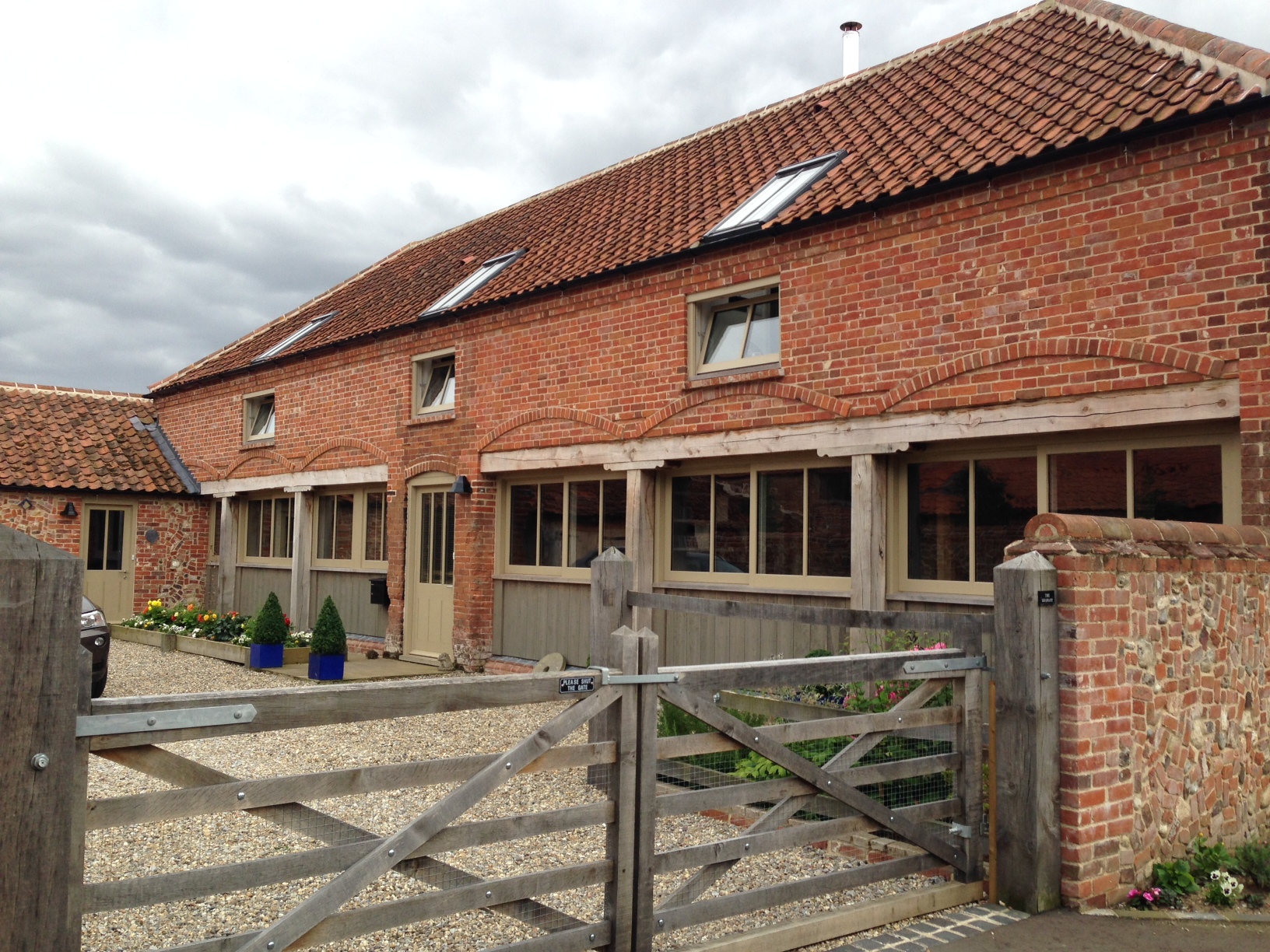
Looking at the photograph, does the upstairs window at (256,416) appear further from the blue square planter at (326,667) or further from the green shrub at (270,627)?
the blue square planter at (326,667)

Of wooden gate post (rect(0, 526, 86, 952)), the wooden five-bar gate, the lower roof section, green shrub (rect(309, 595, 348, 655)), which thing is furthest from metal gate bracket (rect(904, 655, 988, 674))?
green shrub (rect(309, 595, 348, 655))

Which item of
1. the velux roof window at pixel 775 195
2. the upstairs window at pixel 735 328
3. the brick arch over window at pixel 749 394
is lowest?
the brick arch over window at pixel 749 394

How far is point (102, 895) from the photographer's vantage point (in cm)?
301

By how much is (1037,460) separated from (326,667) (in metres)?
8.55

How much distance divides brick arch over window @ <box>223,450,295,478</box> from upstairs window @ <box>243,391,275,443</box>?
32cm

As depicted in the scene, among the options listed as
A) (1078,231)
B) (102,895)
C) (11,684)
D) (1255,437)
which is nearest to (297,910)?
(102,895)

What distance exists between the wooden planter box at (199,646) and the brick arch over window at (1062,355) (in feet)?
31.0

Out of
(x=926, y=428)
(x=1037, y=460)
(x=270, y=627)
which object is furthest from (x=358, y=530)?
(x=1037, y=460)

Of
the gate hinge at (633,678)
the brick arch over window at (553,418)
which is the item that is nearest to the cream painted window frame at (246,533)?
the brick arch over window at (553,418)

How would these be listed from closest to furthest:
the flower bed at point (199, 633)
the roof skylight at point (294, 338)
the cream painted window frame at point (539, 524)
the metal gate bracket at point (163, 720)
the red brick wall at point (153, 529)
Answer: the metal gate bracket at point (163, 720), the cream painted window frame at point (539, 524), the flower bed at point (199, 633), the roof skylight at point (294, 338), the red brick wall at point (153, 529)

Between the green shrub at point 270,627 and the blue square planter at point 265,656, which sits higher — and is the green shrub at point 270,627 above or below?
above

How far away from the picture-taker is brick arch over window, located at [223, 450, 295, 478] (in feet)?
55.0

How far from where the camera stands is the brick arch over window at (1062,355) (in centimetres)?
671

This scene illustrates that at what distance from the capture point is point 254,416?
1830 centimetres
